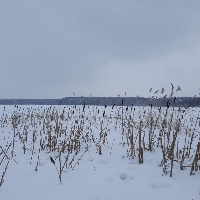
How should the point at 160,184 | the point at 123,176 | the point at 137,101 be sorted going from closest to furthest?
the point at 160,184, the point at 123,176, the point at 137,101

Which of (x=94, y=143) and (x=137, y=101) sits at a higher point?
(x=137, y=101)

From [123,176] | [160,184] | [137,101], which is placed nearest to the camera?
[160,184]

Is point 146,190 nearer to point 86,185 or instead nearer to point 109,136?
point 86,185

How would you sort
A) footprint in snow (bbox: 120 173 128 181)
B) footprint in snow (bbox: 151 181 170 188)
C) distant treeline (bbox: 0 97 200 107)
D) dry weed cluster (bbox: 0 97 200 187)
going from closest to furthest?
footprint in snow (bbox: 151 181 170 188), footprint in snow (bbox: 120 173 128 181), dry weed cluster (bbox: 0 97 200 187), distant treeline (bbox: 0 97 200 107)

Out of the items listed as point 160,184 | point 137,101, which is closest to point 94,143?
point 160,184

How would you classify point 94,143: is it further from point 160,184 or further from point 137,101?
point 137,101

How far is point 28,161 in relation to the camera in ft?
10.8

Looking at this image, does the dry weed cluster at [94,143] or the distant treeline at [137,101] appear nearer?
the dry weed cluster at [94,143]

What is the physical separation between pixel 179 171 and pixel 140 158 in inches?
23.2

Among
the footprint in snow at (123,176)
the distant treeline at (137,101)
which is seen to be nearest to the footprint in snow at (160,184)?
the footprint in snow at (123,176)

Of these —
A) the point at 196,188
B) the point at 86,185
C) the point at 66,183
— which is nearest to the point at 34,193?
the point at 66,183

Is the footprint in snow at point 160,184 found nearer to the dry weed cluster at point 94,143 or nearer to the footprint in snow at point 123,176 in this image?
the dry weed cluster at point 94,143

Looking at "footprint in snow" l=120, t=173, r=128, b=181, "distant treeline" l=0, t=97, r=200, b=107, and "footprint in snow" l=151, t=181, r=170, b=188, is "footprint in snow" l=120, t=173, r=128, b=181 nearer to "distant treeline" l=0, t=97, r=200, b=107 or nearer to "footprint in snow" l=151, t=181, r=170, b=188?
"footprint in snow" l=151, t=181, r=170, b=188

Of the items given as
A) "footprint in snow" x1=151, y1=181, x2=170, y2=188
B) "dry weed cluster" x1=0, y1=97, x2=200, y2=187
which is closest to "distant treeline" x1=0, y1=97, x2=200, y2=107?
"dry weed cluster" x1=0, y1=97, x2=200, y2=187
